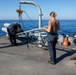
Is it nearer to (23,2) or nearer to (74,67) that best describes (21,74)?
(74,67)

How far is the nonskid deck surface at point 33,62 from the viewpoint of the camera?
24.6 feet

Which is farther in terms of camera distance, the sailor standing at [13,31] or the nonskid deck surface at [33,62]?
the sailor standing at [13,31]

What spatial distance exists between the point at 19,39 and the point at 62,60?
18.9 feet

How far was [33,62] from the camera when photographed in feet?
28.3

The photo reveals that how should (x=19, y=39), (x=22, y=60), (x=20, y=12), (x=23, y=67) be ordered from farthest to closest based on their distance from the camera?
(x=19, y=39)
(x=20, y=12)
(x=22, y=60)
(x=23, y=67)

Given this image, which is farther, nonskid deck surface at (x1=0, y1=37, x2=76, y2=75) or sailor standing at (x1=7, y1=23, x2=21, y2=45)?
sailor standing at (x1=7, y1=23, x2=21, y2=45)

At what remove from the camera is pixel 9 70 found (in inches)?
299

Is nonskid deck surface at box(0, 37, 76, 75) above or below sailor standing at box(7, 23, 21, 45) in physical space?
below

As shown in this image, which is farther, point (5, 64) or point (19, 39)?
point (19, 39)

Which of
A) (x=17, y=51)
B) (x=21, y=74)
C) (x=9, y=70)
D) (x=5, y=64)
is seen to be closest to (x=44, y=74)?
(x=21, y=74)

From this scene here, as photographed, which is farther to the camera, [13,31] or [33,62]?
[13,31]

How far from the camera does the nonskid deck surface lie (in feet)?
24.6

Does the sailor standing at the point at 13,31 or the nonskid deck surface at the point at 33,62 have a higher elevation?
the sailor standing at the point at 13,31

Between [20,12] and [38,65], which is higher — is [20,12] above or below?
above
